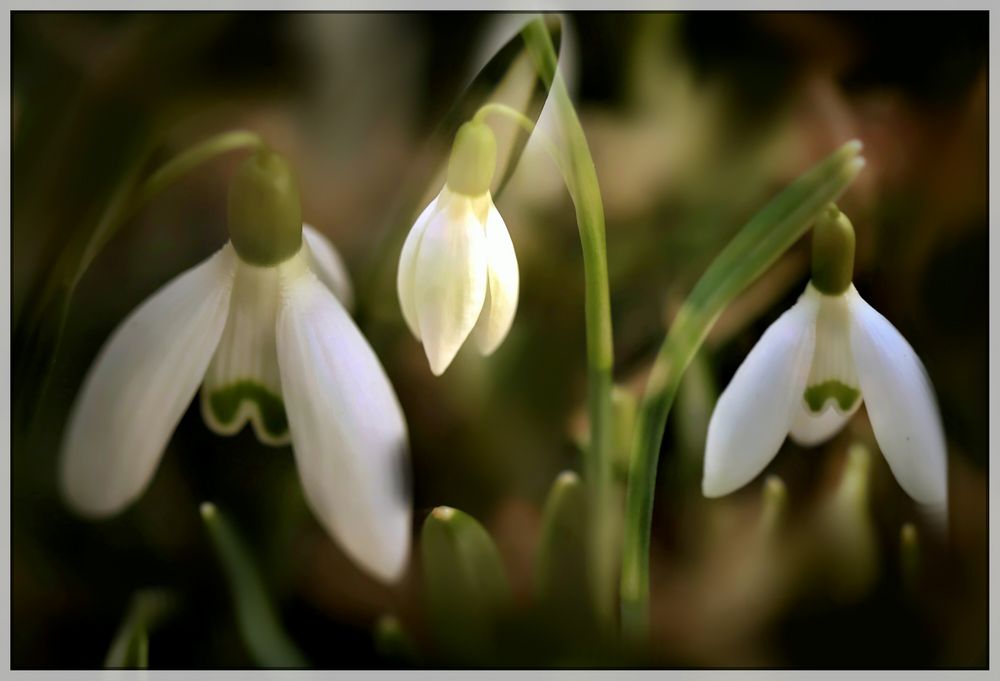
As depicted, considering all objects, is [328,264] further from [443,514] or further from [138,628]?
[138,628]

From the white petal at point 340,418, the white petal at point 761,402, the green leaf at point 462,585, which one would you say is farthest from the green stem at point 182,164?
the white petal at point 761,402

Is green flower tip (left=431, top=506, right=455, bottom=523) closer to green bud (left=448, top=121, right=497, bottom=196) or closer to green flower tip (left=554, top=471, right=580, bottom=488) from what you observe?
green flower tip (left=554, top=471, right=580, bottom=488)

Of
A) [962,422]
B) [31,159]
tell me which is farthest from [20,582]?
[962,422]

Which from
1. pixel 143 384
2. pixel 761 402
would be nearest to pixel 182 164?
pixel 143 384

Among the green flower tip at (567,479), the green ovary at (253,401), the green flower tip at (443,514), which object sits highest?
the green ovary at (253,401)

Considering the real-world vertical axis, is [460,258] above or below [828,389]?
above

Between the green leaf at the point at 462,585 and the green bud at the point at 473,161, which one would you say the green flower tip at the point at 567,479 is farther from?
the green bud at the point at 473,161

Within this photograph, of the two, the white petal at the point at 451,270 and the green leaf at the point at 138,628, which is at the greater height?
the white petal at the point at 451,270
